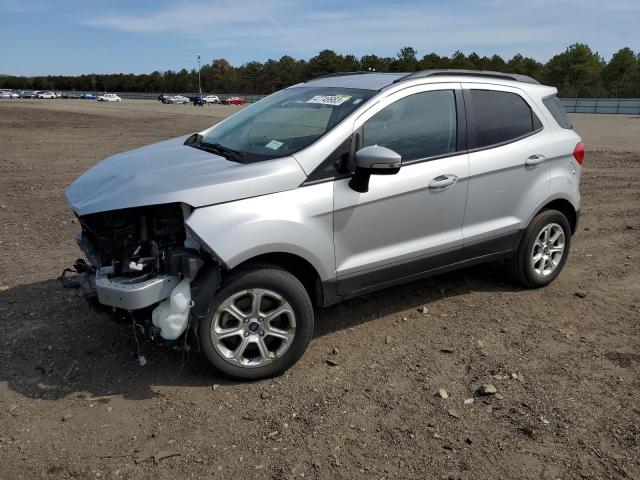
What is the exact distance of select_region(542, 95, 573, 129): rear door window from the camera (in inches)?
201

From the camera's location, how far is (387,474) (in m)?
2.83

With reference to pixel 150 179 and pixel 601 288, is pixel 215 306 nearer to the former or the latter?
pixel 150 179

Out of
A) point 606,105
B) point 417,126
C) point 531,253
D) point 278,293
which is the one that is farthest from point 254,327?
point 606,105

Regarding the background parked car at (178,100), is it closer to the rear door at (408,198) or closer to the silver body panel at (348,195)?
the silver body panel at (348,195)

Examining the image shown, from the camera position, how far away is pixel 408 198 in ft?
13.3

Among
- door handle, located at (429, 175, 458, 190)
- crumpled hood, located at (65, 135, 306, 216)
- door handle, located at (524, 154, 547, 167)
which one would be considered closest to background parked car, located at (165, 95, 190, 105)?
Answer: door handle, located at (524, 154, 547, 167)

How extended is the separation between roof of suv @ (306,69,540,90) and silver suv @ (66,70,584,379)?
0.02 metres

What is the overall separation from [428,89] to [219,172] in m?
1.81

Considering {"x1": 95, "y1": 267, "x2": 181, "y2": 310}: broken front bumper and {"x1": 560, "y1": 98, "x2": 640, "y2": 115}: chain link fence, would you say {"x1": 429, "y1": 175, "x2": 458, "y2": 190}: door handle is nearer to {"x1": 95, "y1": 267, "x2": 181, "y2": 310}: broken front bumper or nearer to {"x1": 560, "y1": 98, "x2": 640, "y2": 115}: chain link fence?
{"x1": 95, "y1": 267, "x2": 181, "y2": 310}: broken front bumper

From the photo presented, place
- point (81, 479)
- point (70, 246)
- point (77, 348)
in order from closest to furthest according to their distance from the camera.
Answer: point (81, 479) < point (77, 348) < point (70, 246)

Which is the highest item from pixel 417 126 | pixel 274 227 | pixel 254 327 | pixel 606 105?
pixel 606 105

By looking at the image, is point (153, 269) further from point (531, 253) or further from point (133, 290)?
point (531, 253)

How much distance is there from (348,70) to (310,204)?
4278 centimetres

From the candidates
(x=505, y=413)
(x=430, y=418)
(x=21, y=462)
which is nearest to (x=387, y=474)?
(x=430, y=418)
